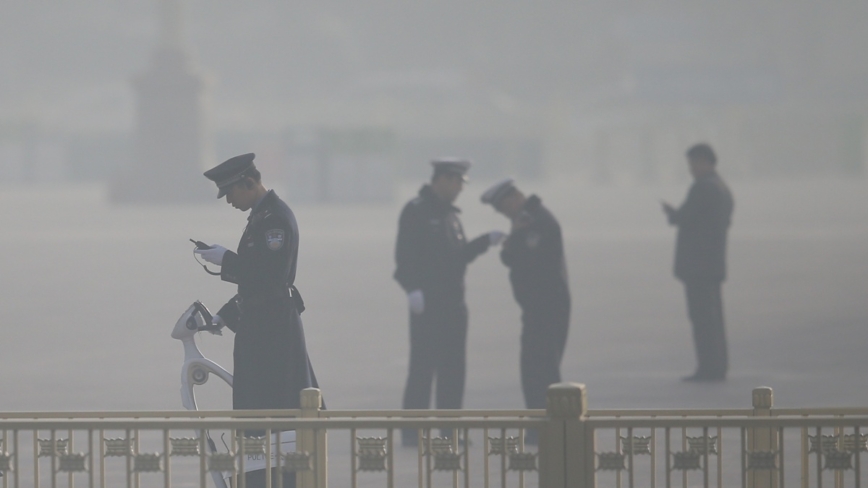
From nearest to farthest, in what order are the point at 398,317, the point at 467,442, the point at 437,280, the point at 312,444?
the point at 467,442 < the point at 312,444 < the point at 437,280 < the point at 398,317

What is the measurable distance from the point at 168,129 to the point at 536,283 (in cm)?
4012

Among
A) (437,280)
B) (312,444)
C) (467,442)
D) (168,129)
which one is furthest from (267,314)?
(168,129)

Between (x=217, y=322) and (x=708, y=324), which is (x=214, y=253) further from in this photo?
(x=708, y=324)

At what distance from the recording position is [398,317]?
52.9 feet

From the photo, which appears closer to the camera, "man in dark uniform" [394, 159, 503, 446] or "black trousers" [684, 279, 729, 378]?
"man in dark uniform" [394, 159, 503, 446]

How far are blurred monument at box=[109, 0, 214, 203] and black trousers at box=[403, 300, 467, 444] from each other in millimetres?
40057

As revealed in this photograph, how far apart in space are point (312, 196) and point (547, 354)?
37.2 m

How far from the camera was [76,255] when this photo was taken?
26.5m

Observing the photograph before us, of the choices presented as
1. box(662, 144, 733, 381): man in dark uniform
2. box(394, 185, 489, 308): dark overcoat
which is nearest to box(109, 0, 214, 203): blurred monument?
box(662, 144, 733, 381): man in dark uniform

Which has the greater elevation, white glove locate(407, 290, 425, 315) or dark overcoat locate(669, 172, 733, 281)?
dark overcoat locate(669, 172, 733, 281)

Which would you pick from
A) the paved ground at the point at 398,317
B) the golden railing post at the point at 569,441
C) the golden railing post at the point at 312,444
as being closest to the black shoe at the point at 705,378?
the paved ground at the point at 398,317

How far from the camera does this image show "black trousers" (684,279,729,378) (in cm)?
1102

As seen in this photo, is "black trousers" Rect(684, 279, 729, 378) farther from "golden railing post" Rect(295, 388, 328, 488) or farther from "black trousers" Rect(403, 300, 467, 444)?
"golden railing post" Rect(295, 388, 328, 488)

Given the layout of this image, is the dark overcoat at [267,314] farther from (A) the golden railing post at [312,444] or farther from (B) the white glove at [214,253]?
(A) the golden railing post at [312,444]
